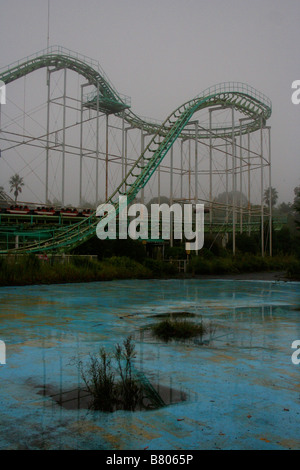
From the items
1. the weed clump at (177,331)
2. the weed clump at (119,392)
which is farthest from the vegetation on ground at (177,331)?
the weed clump at (119,392)

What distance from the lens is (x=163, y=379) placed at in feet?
17.1

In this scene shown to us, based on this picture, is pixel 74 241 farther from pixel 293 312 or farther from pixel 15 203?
pixel 293 312

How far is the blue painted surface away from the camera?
360cm

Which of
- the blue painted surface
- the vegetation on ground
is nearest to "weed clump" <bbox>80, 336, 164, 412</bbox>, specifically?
the blue painted surface

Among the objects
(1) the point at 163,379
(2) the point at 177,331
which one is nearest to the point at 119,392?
(1) the point at 163,379

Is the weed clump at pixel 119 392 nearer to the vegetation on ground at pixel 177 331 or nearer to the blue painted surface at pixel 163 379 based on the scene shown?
the blue painted surface at pixel 163 379

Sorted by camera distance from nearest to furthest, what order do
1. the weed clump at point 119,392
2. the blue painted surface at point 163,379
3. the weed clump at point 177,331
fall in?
1. the blue painted surface at point 163,379
2. the weed clump at point 119,392
3. the weed clump at point 177,331

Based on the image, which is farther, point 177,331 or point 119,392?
point 177,331

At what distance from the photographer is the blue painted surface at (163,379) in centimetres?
360

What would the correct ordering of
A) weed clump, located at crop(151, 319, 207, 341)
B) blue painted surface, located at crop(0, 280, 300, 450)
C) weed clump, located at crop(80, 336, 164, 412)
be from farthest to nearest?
weed clump, located at crop(151, 319, 207, 341) → weed clump, located at crop(80, 336, 164, 412) → blue painted surface, located at crop(0, 280, 300, 450)

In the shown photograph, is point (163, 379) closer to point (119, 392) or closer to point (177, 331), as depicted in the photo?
point (119, 392)

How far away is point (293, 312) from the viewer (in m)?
11.0

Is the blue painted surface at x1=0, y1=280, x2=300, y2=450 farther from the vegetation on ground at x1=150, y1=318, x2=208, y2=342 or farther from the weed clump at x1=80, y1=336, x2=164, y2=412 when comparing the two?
the vegetation on ground at x1=150, y1=318, x2=208, y2=342
